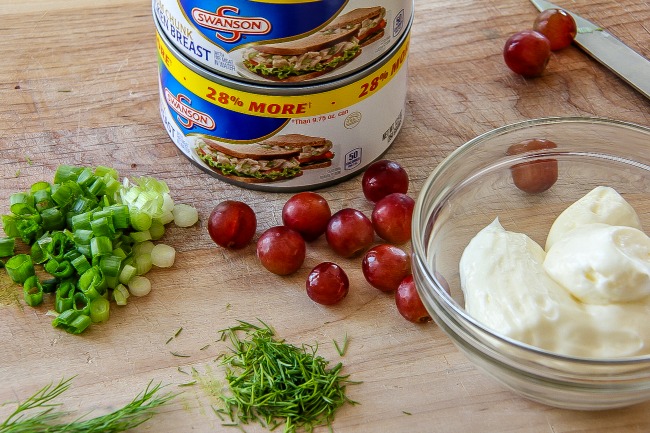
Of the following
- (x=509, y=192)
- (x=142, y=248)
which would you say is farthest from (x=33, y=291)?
(x=509, y=192)

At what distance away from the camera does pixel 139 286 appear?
1.94m

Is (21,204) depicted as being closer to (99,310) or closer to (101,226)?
(101,226)

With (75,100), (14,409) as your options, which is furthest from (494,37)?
(14,409)

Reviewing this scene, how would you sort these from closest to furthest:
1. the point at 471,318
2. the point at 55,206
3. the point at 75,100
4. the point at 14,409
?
the point at 471,318
the point at 14,409
the point at 55,206
the point at 75,100

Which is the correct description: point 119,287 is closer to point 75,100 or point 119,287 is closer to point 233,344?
point 233,344

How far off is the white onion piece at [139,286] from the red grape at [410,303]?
1.73 ft

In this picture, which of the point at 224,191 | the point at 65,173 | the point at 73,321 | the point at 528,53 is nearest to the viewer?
the point at 73,321

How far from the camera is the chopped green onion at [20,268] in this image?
6.29 feet

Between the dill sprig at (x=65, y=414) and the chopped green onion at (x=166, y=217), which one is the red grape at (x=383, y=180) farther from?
A: the dill sprig at (x=65, y=414)

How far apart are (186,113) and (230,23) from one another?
0.31 m

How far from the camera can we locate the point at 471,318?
1578 mm

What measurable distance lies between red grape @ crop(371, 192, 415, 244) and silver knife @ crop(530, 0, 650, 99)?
78cm

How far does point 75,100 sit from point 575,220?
129 cm

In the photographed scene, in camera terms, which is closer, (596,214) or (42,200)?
(596,214)
